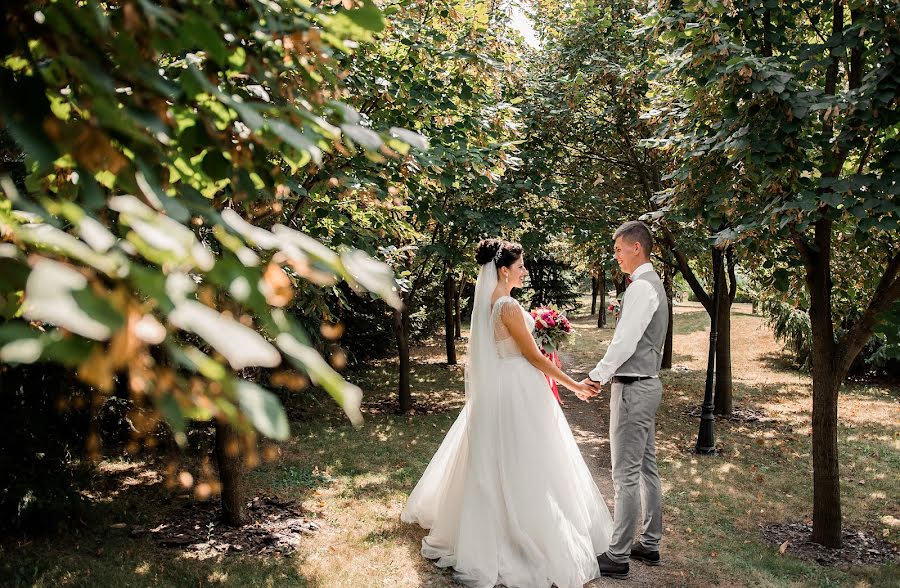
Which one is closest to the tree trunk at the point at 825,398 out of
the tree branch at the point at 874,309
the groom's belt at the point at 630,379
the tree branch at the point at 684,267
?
the tree branch at the point at 874,309

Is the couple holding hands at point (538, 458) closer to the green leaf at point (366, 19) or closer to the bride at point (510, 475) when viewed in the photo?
A: the bride at point (510, 475)

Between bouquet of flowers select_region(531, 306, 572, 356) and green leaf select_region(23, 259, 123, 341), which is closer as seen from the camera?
green leaf select_region(23, 259, 123, 341)

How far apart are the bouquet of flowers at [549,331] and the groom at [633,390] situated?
1.12 m

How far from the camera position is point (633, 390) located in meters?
5.05

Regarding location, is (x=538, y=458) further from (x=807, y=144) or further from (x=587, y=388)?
(x=807, y=144)

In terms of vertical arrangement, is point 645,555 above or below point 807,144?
below

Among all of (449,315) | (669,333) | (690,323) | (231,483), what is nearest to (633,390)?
(231,483)

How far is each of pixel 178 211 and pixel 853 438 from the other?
468 inches

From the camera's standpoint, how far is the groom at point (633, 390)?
4988 millimetres

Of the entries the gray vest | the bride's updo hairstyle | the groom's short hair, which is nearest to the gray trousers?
the gray vest

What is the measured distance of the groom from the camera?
196 inches

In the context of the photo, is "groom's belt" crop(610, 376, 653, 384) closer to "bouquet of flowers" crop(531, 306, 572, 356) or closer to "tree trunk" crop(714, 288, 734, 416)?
"bouquet of flowers" crop(531, 306, 572, 356)

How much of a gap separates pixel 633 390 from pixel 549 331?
1404 mm

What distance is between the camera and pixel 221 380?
0.77 meters
